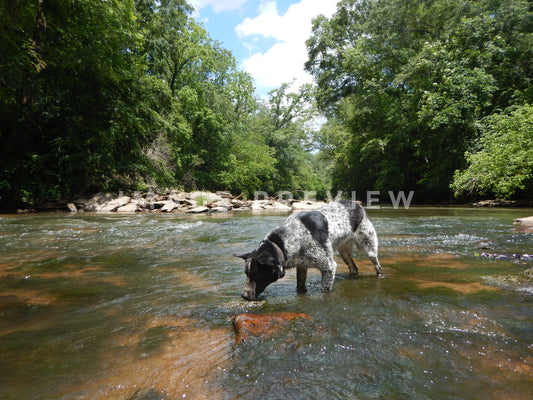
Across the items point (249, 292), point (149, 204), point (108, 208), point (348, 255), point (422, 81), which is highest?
point (422, 81)

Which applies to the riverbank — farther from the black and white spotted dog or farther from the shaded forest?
the black and white spotted dog

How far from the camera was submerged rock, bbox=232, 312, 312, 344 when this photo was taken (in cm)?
255

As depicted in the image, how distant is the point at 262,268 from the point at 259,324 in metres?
1.21

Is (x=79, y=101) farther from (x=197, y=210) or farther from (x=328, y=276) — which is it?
(x=328, y=276)

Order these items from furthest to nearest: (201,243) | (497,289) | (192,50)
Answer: (192,50)
(201,243)
(497,289)

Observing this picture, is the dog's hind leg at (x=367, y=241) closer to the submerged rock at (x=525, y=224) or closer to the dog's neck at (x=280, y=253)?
the dog's neck at (x=280, y=253)

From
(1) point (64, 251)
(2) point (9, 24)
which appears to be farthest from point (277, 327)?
(2) point (9, 24)

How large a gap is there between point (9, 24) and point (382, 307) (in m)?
15.9

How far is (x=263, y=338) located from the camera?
2494 millimetres

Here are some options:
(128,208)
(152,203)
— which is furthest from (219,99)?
(128,208)

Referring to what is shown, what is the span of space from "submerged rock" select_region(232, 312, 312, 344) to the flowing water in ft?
0.25

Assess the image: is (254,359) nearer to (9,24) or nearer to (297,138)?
(9,24)

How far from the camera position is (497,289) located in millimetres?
3740

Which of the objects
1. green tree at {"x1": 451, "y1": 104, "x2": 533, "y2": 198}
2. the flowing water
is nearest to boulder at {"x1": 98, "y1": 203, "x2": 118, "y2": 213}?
the flowing water
